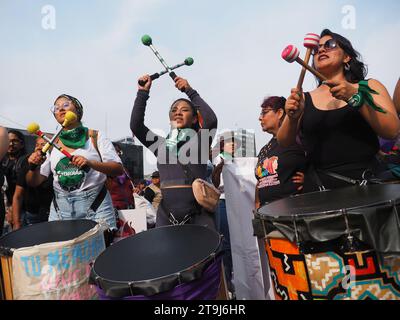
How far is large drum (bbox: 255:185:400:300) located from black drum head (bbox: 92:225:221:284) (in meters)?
0.36

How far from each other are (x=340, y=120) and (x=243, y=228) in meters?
1.73

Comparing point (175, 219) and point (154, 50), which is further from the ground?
point (154, 50)

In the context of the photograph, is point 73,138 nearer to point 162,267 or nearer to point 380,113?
point 162,267

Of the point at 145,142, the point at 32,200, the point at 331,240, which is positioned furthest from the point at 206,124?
the point at 32,200

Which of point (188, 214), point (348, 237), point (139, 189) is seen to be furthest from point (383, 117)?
point (139, 189)

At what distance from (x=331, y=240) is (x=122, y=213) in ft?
7.69

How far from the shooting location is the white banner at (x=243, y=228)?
2951 mm

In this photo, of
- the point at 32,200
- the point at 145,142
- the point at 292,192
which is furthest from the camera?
the point at 32,200

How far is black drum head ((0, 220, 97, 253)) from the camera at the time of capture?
1.72 m

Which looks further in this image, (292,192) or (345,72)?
(292,192)

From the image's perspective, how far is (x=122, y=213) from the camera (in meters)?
3.10

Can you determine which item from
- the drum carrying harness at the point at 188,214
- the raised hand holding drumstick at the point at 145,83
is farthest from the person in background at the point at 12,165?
the drum carrying harness at the point at 188,214

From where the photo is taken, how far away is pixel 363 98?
141cm

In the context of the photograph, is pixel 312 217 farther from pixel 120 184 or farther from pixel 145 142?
pixel 120 184
